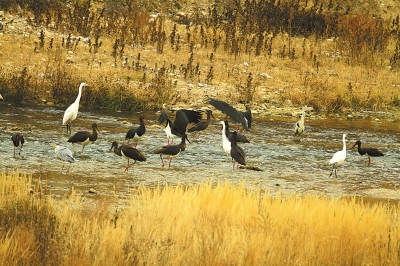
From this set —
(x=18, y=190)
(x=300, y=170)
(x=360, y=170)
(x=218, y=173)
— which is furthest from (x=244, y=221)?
(x=360, y=170)

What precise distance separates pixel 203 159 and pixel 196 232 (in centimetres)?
679

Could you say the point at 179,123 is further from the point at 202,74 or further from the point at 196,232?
the point at 202,74

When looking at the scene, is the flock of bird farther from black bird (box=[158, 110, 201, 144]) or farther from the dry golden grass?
the dry golden grass

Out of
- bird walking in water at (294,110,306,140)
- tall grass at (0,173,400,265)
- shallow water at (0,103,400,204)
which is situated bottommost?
shallow water at (0,103,400,204)

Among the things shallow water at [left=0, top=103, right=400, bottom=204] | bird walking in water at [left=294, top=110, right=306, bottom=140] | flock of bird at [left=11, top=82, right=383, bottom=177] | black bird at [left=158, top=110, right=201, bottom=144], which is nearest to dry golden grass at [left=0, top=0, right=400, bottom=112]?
shallow water at [left=0, top=103, right=400, bottom=204]

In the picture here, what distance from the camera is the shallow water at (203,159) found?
12.1 meters

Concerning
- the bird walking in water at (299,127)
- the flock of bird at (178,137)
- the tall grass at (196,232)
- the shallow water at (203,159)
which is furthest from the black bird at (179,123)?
the tall grass at (196,232)

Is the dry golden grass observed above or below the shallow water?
above

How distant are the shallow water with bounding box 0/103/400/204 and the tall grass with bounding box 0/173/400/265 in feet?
3.88

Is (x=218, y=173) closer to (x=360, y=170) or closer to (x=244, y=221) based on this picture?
(x=360, y=170)

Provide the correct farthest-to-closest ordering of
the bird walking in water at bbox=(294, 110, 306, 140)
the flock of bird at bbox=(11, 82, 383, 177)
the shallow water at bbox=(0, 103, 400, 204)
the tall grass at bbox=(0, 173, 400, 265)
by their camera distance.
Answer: the bird walking in water at bbox=(294, 110, 306, 140)
the flock of bird at bbox=(11, 82, 383, 177)
the shallow water at bbox=(0, 103, 400, 204)
the tall grass at bbox=(0, 173, 400, 265)

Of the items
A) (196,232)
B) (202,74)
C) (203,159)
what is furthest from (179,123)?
A: (202,74)

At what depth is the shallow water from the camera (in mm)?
12109

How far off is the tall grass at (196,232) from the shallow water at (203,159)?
46.6 inches
